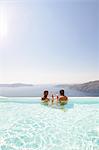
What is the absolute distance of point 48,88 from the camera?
1417 cm

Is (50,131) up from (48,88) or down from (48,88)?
down

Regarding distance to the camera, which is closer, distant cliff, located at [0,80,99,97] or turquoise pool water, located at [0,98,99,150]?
turquoise pool water, located at [0,98,99,150]

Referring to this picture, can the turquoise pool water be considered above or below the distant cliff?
below

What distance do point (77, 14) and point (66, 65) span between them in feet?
10.2

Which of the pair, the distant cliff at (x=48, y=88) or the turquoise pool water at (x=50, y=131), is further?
the distant cliff at (x=48, y=88)

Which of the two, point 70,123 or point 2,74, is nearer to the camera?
point 70,123

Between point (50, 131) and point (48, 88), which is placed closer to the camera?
point (50, 131)

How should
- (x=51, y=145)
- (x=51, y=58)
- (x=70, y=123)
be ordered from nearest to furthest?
(x=51, y=145)
(x=70, y=123)
(x=51, y=58)

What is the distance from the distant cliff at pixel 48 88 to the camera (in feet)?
44.7

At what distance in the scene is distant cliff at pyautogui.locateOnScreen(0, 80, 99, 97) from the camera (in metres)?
13.6

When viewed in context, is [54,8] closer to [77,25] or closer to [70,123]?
[77,25]

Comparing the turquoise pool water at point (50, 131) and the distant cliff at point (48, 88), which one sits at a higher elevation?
the distant cliff at point (48, 88)

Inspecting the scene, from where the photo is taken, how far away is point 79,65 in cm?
1283

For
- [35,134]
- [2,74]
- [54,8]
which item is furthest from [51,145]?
[2,74]
